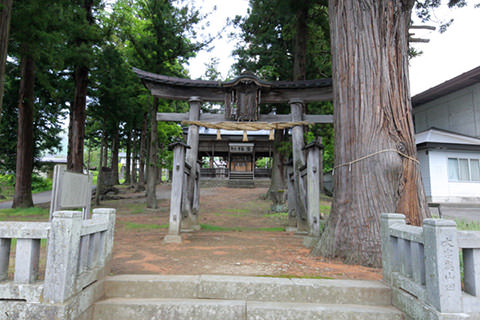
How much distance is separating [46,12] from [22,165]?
7.13 metres

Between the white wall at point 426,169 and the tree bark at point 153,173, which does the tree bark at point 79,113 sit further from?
the white wall at point 426,169

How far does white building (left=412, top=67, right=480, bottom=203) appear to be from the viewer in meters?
14.7

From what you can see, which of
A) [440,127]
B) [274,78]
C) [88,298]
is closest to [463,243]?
[88,298]

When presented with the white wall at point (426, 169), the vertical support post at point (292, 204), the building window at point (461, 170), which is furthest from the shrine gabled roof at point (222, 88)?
the building window at point (461, 170)

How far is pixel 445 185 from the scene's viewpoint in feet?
48.8

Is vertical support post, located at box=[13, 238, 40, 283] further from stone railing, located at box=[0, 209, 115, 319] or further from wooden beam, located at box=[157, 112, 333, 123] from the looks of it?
wooden beam, located at box=[157, 112, 333, 123]

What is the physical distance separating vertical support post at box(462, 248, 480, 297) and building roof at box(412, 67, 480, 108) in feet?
52.2

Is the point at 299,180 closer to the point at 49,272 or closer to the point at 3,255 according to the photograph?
the point at 49,272

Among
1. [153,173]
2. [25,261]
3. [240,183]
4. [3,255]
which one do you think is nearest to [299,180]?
[25,261]

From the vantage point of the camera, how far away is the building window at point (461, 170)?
15094 millimetres

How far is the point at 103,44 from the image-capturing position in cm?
1244

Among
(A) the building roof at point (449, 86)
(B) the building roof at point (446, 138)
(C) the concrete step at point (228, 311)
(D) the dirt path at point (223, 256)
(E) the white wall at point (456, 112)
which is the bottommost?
(C) the concrete step at point (228, 311)

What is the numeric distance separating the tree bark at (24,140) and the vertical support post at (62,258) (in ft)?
38.1

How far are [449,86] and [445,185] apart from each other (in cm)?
581
